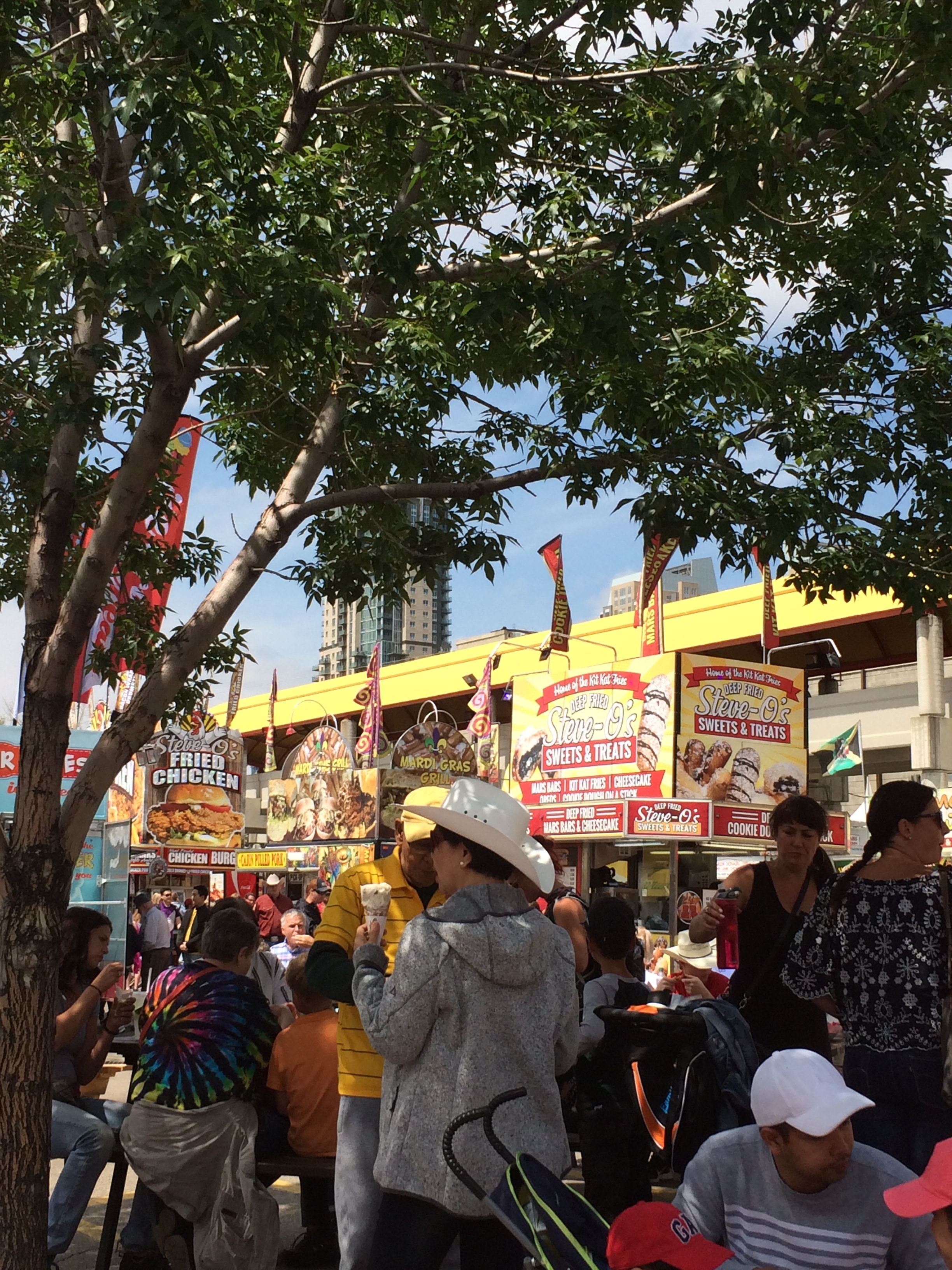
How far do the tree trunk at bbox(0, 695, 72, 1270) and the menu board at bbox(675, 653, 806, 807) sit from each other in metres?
15.4

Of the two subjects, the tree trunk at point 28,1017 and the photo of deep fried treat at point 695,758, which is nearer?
the tree trunk at point 28,1017

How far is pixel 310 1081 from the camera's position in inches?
208

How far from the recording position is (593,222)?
18.2ft

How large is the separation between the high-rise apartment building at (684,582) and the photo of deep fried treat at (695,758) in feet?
9.15

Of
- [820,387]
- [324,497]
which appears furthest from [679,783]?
[324,497]

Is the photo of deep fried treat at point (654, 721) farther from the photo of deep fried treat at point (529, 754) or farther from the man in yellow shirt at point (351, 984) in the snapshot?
the man in yellow shirt at point (351, 984)

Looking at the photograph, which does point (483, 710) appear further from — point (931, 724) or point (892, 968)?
point (892, 968)

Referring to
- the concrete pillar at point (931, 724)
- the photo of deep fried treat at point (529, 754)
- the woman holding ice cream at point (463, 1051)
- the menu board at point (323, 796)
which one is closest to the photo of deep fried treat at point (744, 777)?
the photo of deep fried treat at point (529, 754)

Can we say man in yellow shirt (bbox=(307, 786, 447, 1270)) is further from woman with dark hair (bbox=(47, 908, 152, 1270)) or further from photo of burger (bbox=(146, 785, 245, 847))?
photo of burger (bbox=(146, 785, 245, 847))

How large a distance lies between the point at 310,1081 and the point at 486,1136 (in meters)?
2.49

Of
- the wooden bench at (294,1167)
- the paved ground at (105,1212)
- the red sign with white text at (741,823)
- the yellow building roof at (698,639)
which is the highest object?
the yellow building roof at (698,639)

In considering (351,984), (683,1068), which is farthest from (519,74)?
(683,1068)

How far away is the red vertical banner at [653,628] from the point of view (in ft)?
71.9

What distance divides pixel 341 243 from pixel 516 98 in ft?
4.73
